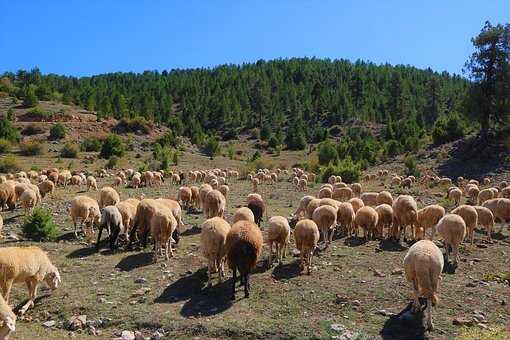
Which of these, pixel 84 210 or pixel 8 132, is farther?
pixel 8 132

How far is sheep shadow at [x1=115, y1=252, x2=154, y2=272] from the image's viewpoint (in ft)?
46.8

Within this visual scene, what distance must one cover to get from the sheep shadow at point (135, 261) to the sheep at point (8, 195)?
10.5m

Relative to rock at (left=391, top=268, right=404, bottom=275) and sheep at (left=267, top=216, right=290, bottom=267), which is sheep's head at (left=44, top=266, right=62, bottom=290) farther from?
rock at (left=391, top=268, right=404, bottom=275)

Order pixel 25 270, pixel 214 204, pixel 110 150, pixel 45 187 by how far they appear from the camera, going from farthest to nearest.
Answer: pixel 110 150, pixel 45 187, pixel 214 204, pixel 25 270

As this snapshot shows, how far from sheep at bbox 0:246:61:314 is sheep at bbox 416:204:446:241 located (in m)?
12.4

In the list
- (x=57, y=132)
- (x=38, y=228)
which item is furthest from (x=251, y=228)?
(x=57, y=132)

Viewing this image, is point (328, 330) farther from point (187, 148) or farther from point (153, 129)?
point (153, 129)

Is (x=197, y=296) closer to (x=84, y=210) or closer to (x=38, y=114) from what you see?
(x=84, y=210)

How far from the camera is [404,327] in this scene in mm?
10484

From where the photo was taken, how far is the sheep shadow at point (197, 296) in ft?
37.0

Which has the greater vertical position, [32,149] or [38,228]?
[32,149]

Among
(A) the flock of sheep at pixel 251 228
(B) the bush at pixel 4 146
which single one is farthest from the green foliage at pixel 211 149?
(A) the flock of sheep at pixel 251 228

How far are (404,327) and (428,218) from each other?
818 cm

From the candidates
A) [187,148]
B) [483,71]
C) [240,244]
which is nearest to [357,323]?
[240,244]
